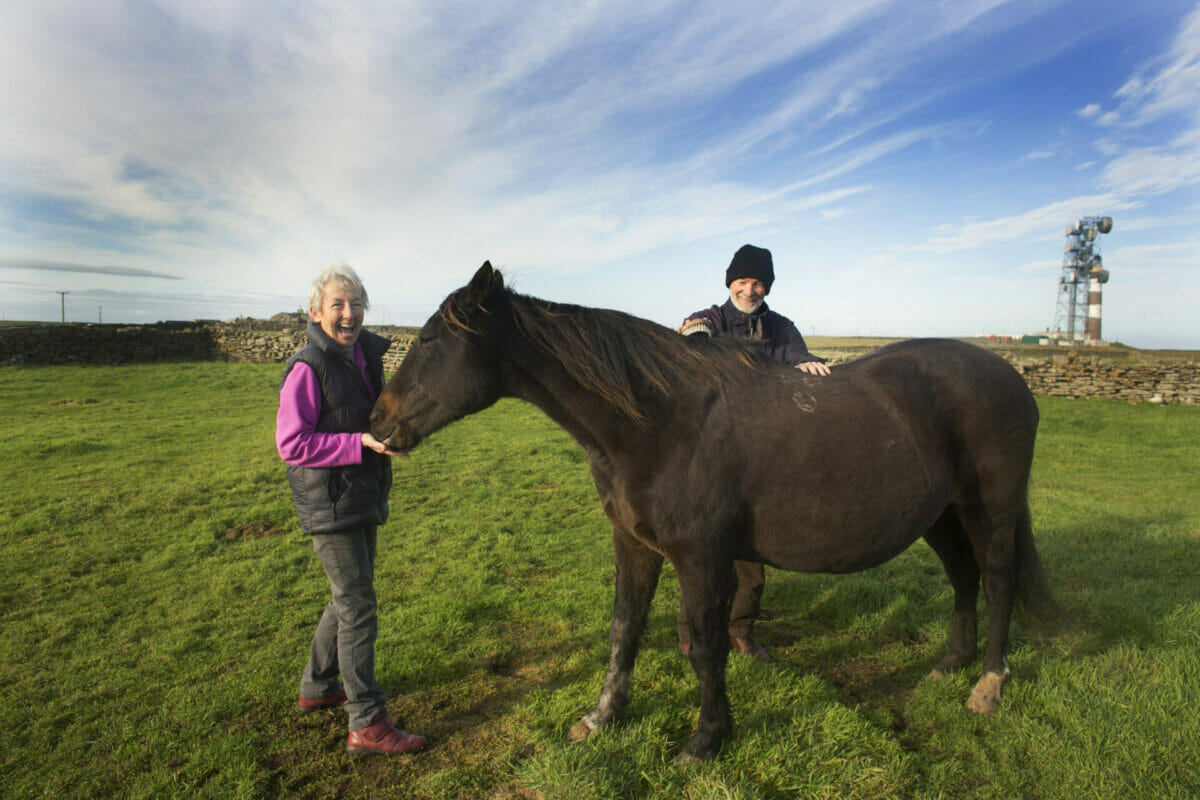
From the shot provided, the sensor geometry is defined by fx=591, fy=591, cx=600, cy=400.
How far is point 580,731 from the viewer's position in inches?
128

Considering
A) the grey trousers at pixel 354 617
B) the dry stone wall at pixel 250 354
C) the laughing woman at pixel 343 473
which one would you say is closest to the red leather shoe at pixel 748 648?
the laughing woman at pixel 343 473

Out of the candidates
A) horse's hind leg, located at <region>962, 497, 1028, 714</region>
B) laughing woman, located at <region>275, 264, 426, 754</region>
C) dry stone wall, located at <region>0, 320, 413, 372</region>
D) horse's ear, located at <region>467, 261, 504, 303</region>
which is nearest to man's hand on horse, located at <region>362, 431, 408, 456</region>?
laughing woman, located at <region>275, 264, 426, 754</region>

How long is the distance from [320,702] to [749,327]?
146 inches

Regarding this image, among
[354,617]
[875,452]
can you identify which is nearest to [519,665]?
[354,617]

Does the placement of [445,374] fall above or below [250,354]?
below

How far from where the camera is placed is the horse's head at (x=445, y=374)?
114 inches

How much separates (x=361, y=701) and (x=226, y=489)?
6.28m

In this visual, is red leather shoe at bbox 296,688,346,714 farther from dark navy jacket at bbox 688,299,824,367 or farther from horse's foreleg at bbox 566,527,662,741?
dark navy jacket at bbox 688,299,824,367

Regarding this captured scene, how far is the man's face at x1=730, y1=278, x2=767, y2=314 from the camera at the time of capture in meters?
4.29

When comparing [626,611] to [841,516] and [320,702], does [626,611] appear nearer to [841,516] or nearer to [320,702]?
[841,516]

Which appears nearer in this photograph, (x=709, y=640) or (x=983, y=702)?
(x=709, y=640)

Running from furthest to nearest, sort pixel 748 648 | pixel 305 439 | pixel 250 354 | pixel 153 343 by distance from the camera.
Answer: pixel 250 354 < pixel 153 343 < pixel 748 648 < pixel 305 439

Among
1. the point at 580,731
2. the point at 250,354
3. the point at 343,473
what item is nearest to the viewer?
the point at 343,473

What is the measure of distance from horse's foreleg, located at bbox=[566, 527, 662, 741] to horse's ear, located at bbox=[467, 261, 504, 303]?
151 cm
